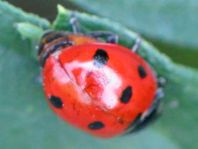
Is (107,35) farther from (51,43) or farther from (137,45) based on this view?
(51,43)

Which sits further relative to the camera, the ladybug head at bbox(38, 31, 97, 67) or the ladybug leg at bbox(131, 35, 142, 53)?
the ladybug head at bbox(38, 31, 97, 67)

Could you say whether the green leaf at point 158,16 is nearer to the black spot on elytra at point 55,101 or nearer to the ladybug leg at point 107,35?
the ladybug leg at point 107,35

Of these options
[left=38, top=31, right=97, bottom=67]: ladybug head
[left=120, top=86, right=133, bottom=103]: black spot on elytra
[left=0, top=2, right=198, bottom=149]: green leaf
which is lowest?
[left=0, top=2, right=198, bottom=149]: green leaf

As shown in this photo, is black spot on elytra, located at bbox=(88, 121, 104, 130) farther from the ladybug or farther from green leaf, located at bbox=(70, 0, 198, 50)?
green leaf, located at bbox=(70, 0, 198, 50)

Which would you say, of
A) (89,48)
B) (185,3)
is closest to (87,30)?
(89,48)

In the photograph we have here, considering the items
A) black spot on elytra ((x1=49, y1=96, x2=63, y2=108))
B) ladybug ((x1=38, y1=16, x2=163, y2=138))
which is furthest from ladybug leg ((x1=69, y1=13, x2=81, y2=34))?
black spot on elytra ((x1=49, y1=96, x2=63, y2=108))

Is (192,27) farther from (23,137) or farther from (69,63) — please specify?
(23,137)
